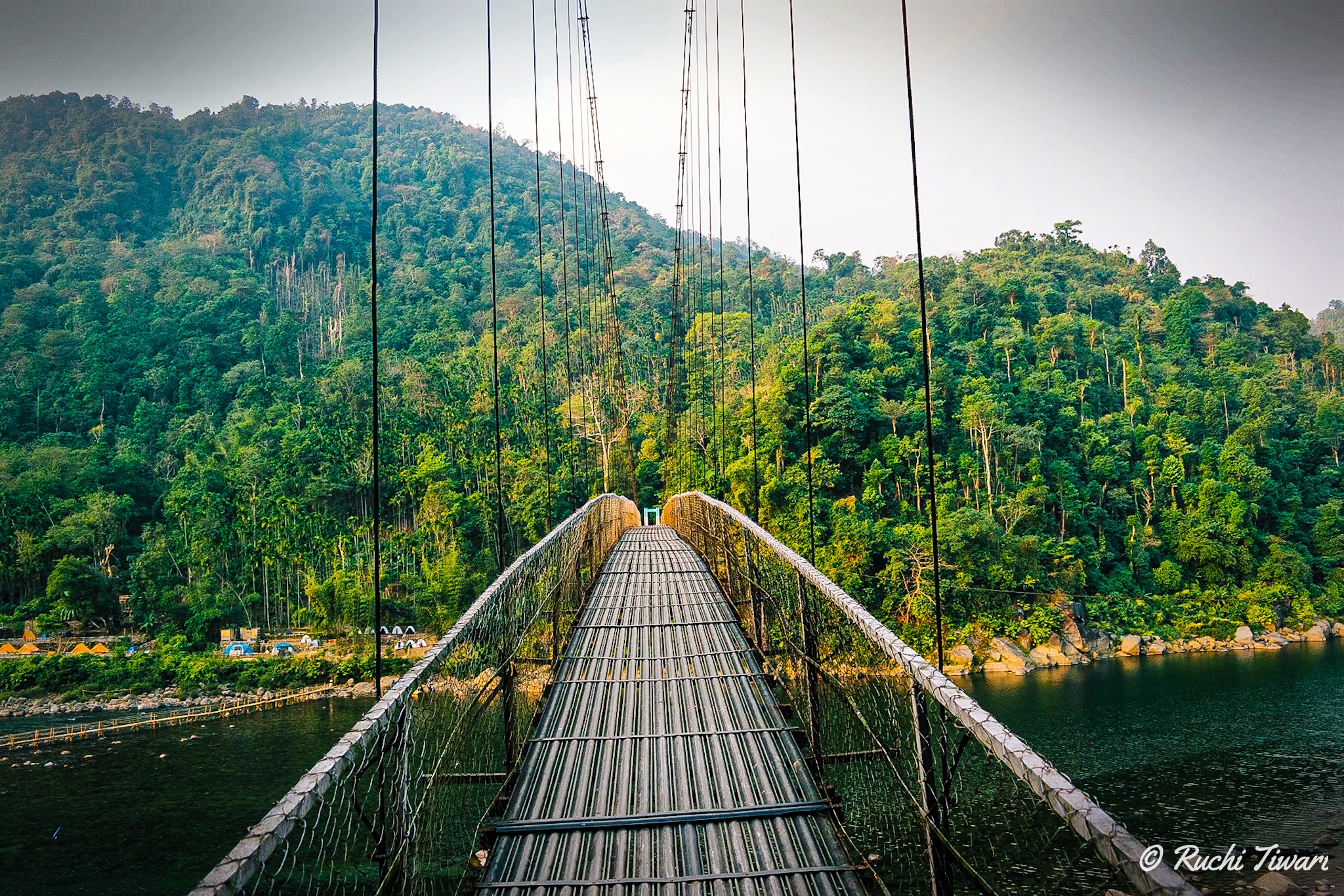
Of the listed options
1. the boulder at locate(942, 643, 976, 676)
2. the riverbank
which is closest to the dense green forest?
the boulder at locate(942, 643, 976, 676)

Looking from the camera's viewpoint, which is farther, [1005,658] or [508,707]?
[1005,658]

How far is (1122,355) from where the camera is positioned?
1296 inches

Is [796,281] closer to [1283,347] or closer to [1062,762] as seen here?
[1283,347]

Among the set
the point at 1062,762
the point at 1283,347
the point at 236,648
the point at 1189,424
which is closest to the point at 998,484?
the point at 1189,424

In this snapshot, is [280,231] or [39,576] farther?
[280,231]

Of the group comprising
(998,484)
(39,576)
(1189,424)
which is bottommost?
(39,576)

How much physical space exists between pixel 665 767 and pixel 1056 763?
15.3 m

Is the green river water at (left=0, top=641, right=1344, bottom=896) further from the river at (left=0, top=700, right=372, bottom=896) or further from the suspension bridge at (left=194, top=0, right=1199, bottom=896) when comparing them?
the suspension bridge at (left=194, top=0, right=1199, bottom=896)

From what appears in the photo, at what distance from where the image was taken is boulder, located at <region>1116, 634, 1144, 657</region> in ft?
78.7

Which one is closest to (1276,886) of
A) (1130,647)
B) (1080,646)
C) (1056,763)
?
(1056,763)

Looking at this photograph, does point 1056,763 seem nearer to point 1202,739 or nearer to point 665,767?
point 1202,739

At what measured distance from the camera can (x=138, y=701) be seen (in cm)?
2378

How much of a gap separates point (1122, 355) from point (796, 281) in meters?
17.8

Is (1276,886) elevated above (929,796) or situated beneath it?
situated beneath
